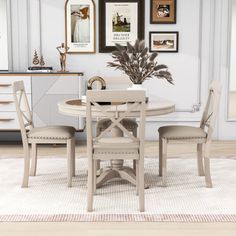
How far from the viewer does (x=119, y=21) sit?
6.45m

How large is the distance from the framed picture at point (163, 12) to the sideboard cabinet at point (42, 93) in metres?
1.32

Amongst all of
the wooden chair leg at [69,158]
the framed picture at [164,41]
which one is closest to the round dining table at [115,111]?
the wooden chair leg at [69,158]

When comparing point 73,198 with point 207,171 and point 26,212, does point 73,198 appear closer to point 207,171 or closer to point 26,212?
point 26,212

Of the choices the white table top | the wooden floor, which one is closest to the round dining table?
the white table top

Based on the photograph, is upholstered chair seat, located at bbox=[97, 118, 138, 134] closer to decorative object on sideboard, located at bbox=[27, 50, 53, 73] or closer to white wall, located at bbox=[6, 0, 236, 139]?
decorative object on sideboard, located at bbox=[27, 50, 53, 73]

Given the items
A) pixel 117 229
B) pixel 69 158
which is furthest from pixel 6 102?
pixel 117 229

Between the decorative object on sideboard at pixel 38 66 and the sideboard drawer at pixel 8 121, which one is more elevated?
the decorative object on sideboard at pixel 38 66

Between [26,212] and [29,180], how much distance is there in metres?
0.99

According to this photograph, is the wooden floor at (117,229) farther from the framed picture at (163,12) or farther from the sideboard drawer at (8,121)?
the framed picture at (163,12)

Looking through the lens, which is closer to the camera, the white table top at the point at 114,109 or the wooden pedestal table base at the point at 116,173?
the white table top at the point at 114,109

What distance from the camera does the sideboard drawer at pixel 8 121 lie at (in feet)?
20.0

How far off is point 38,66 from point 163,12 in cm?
183

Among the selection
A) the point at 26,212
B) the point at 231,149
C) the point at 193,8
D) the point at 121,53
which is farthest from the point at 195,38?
the point at 26,212

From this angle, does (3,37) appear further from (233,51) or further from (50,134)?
(233,51)
